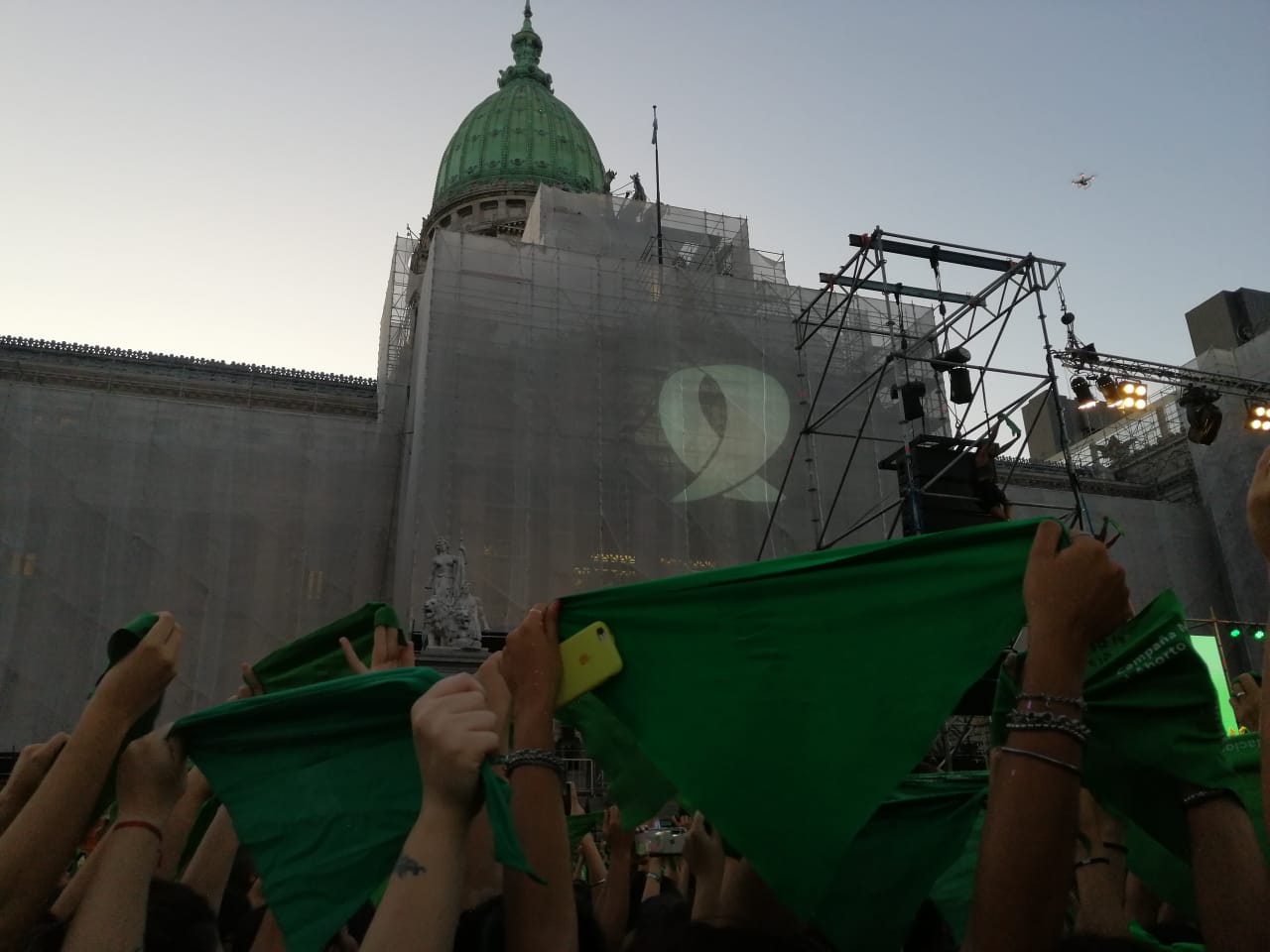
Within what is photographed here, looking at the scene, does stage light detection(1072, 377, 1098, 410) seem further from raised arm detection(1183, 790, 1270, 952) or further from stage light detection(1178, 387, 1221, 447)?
raised arm detection(1183, 790, 1270, 952)

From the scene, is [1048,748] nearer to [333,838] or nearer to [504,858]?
[504,858]

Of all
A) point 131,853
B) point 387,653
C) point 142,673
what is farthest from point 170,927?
point 387,653

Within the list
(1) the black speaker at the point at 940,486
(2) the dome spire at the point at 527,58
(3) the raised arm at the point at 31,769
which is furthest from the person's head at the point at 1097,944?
(2) the dome spire at the point at 527,58

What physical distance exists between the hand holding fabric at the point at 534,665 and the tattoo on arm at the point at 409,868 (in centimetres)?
69

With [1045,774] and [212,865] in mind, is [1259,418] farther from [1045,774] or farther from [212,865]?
[212,865]

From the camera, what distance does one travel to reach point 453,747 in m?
1.57

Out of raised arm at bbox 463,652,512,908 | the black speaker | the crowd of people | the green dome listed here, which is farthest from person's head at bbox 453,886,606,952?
the green dome

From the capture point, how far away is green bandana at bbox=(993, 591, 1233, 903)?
2.01 m

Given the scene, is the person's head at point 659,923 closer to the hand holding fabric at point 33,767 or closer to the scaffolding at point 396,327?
the hand holding fabric at point 33,767

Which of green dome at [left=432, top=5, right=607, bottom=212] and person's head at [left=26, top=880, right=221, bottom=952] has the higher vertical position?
green dome at [left=432, top=5, right=607, bottom=212]

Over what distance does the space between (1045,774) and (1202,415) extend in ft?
57.9

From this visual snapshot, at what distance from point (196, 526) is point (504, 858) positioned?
835 inches

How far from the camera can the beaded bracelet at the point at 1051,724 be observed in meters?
1.67

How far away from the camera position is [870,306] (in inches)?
906
